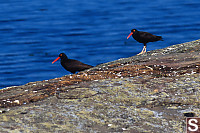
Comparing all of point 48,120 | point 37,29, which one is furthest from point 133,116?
point 37,29

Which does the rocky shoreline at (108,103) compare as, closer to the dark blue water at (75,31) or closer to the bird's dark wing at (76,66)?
the bird's dark wing at (76,66)

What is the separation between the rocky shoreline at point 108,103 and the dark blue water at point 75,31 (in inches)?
424

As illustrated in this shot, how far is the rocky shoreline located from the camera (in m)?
6.46

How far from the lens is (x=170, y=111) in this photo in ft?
23.0

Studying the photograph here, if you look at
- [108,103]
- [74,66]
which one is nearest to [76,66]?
[74,66]

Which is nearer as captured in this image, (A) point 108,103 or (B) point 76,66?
(A) point 108,103

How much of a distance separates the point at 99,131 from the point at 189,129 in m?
1.34

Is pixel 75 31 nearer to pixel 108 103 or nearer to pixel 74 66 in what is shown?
pixel 74 66

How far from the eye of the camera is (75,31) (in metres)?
29.4

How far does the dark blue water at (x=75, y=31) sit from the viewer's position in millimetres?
22109

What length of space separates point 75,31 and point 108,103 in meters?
22.3

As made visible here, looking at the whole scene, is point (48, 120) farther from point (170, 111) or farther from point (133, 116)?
point (170, 111)

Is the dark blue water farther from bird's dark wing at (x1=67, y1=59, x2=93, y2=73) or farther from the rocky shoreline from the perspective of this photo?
the rocky shoreline

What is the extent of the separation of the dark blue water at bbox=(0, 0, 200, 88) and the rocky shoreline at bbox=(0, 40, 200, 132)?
10773mm
